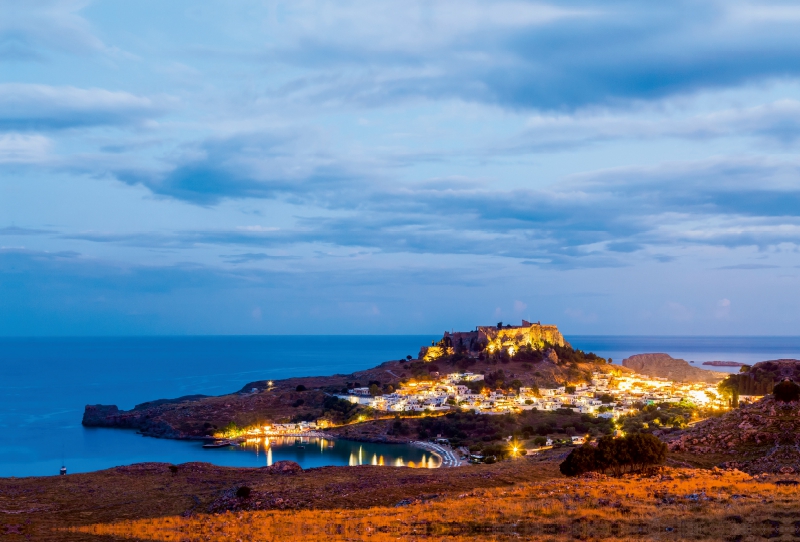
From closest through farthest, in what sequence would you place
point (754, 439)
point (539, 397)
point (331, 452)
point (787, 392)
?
point (754, 439), point (787, 392), point (331, 452), point (539, 397)

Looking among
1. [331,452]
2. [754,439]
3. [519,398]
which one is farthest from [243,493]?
[519,398]

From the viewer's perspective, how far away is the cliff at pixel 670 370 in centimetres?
15288

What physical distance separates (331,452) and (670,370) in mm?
117736

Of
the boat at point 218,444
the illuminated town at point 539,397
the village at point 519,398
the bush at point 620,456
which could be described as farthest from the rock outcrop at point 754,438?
the boat at point 218,444

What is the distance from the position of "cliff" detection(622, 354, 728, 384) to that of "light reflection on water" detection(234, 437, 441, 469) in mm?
92981

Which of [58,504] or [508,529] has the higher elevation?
[508,529]

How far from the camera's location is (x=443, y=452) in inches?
3054

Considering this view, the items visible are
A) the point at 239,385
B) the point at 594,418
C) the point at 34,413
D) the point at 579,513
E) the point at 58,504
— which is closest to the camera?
→ the point at 579,513

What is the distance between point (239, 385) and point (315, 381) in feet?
168

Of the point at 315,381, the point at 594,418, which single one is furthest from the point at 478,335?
the point at 594,418

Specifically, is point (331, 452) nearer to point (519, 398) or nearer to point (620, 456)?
point (519, 398)

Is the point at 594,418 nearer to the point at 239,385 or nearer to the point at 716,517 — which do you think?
the point at 716,517

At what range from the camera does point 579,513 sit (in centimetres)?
2158

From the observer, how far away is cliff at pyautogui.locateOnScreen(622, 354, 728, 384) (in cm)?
15288
